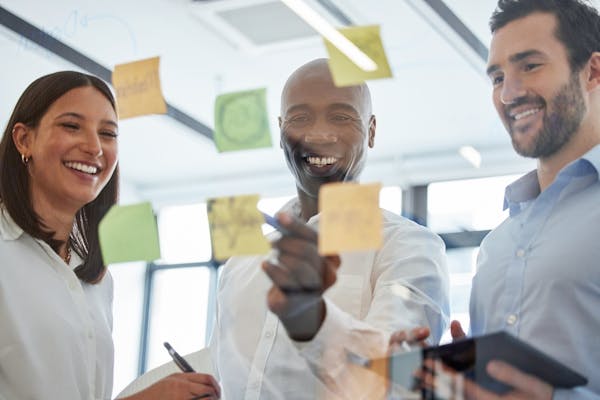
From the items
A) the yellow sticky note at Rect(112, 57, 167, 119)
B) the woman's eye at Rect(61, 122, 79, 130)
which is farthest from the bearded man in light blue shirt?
the woman's eye at Rect(61, 122, 79, 130)

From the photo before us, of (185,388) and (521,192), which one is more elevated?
(521,192)

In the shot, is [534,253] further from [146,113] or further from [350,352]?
[146,113]

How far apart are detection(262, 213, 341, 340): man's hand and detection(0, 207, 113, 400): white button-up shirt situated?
45cm

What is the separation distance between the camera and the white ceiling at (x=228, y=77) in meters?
1.04

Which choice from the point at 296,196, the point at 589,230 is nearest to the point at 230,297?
the point at 296,196

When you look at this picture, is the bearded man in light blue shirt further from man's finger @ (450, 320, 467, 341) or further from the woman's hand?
the woman's hand

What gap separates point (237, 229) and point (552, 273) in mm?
434

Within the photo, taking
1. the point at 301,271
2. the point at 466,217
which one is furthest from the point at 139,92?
the point at 466,217

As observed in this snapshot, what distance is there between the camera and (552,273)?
1065 millimetres

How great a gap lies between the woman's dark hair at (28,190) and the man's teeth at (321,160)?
A: 297 millimetres

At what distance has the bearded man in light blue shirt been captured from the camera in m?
1.04

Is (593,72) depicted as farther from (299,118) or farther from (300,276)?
(300,276)

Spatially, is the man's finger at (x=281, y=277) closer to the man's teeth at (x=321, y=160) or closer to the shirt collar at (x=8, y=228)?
the man's teeth at (x=321, y=160)

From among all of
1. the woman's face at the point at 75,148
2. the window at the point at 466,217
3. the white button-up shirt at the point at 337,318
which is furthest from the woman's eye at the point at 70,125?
the window at the point at 466,217
